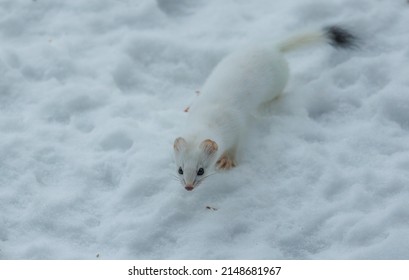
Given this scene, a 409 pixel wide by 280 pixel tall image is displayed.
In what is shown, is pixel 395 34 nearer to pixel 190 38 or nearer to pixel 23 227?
pixel 190 38

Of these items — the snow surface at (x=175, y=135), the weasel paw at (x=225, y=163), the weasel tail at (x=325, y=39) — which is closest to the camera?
the snow surface at (x=175, y=135)

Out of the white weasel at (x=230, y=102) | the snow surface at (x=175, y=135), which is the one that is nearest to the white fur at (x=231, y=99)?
the white weasel at (x=230, y=102)

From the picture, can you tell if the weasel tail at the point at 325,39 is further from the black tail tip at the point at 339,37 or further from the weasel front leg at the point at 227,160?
the weasel front leg at the point at 227,160

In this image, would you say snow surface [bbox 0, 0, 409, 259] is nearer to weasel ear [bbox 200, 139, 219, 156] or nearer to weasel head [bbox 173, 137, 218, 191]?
weasel head [bbox 173, 137, 218, 191]

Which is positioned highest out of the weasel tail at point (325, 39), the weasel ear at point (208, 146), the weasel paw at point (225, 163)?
the weasel tail at point (325, 39)
